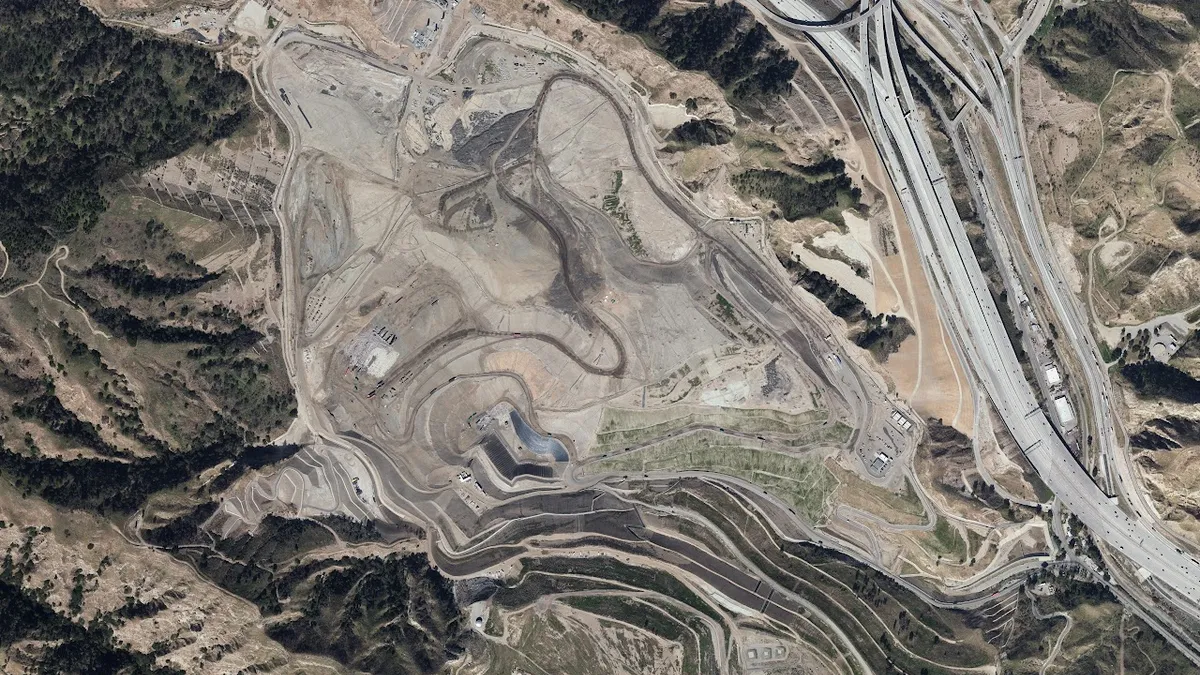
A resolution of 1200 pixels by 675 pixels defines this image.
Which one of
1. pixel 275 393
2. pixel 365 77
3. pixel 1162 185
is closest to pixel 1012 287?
pixel 1162 185

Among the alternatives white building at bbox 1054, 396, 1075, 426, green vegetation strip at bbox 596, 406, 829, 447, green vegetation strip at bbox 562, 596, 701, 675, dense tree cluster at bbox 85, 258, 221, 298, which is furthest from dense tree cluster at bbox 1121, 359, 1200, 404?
dense tree cluster at bbox 85, 258, 221, 298

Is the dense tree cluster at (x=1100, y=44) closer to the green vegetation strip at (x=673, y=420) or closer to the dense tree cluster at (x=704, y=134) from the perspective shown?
the dense tree cluster at (x=704, y=134)

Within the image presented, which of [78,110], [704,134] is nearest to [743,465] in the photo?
[704,134]

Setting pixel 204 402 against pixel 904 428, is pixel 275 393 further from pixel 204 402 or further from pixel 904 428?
pixel 904 428

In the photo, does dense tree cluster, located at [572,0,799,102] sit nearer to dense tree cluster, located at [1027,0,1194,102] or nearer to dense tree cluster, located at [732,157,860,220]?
dense tree cluster, located at [732,157,860,220]

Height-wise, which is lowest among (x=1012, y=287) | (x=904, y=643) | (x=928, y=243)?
(x=904, y=643)
